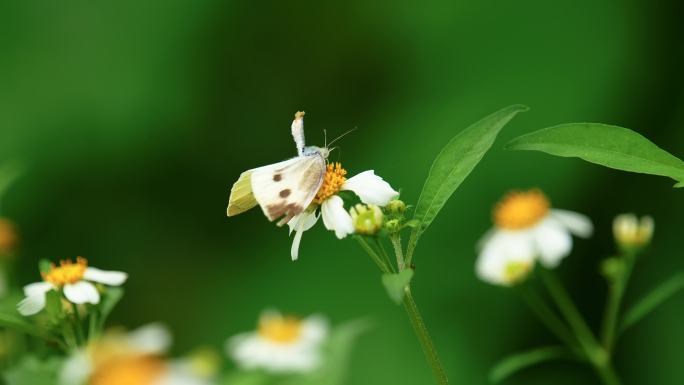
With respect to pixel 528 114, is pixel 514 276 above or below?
below

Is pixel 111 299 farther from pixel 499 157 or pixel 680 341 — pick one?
pixel 680 341

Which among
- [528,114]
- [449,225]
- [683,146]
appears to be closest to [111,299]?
[449,225]

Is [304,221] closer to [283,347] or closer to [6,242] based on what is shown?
[283,347]

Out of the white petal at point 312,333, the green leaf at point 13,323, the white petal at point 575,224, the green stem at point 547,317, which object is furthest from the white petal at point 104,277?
the white petal at point 575,224

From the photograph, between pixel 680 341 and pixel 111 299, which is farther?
pixel 680 341

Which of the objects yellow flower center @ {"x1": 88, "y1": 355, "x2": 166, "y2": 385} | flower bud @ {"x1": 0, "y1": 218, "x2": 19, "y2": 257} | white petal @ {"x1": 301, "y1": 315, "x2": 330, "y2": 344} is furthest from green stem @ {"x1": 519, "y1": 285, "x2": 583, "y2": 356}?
flower bud @ {"x1": 0, "y1": 218, "x2": 19, "y2": 257}

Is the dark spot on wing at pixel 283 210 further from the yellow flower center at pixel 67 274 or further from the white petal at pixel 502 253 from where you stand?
the white petal at pixel 502 253
